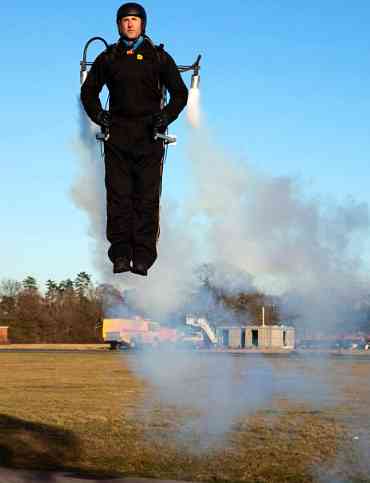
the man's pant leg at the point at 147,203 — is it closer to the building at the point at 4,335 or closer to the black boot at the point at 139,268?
the black boot at the point at 139,268

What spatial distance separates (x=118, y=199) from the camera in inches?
434

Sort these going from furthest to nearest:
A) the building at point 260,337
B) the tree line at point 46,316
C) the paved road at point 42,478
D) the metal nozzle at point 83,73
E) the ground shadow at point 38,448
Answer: the tree line at point 46,316 < the building at point 260,337 < the ground shadow at point 38,448 < the paved road at point 42,478 < the metal nozzle at point 83,73

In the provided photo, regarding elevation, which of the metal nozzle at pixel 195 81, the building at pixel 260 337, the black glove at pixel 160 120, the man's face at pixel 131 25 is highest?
the man's face at pixel 131 25

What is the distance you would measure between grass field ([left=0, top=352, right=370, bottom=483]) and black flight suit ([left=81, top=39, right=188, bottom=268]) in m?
7.91

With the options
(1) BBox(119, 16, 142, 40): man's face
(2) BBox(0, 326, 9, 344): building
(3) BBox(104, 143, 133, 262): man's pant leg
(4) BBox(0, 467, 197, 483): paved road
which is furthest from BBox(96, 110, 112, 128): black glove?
(2) BBox(0, 326, 9, 344): building

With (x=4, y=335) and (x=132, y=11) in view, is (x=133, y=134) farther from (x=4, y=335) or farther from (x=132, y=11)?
(x=4, y=335)

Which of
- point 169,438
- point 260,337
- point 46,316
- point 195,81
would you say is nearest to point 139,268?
point 195,81

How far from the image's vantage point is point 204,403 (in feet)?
103

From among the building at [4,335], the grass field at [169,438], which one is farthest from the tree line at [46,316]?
the grass field at [169,438]

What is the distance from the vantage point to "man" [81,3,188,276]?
1073 cm

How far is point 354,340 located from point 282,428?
77.2 metres

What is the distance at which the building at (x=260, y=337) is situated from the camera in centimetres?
7794

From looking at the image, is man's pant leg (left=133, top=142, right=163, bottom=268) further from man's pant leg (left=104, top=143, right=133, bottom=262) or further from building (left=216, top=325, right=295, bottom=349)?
building (left=216, top=325, right=295, bottom=349)

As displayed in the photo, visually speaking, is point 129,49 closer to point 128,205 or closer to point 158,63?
point 158,63
